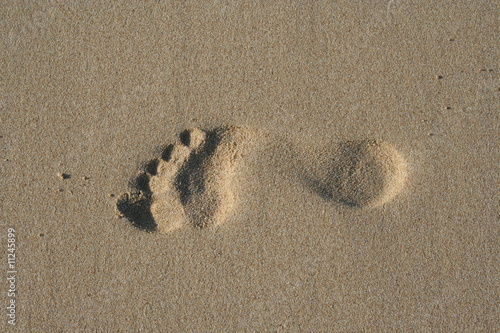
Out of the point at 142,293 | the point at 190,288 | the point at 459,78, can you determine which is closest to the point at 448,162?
the point at 459,78

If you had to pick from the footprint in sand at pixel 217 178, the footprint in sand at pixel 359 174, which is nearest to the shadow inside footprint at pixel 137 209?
the footprint in sand at pixel 217 178

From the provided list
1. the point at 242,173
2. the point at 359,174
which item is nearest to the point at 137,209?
the point at 242,173

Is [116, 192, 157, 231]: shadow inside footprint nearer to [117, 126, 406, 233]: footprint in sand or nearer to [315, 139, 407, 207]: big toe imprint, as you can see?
[117, 126, 406, 233]: footprint in sand

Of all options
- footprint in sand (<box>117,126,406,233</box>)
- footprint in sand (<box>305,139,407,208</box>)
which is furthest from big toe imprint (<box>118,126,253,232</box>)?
footprint in sand (<box>305,139,407,208</box>)

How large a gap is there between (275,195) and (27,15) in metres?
1.58

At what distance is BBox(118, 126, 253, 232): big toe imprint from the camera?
1.62 m

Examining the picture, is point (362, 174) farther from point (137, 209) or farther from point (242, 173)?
point (137, 209)

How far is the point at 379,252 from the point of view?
65.5 inches

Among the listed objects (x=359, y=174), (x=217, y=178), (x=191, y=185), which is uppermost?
(x=359, y=174)

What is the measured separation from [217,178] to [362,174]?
0.72 metres

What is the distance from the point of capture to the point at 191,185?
1617 millimetres

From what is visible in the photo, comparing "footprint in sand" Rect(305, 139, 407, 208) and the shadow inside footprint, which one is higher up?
"footprint in sand" Rect(305, 139, 407, 208)

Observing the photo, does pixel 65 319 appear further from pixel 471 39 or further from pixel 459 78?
pixel 471 39

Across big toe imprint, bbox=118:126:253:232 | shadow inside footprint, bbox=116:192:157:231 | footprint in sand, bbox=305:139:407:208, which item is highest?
footprint in sand, bbox=305:139:407:208
